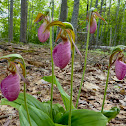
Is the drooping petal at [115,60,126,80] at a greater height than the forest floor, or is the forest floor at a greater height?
the drooping petal at [115,60,126,80]

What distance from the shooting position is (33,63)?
3170mm

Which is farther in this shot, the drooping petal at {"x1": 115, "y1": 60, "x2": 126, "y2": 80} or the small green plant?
the drooping petal at {"x1": 115, "y1": 60, "x2": 126, "y2": 80}

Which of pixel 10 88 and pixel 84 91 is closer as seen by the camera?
pixel 10 88

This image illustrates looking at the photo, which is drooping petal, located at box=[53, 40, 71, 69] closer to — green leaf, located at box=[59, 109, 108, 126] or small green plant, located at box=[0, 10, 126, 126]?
small green plant, located at box=[0, 10, 126, 126]

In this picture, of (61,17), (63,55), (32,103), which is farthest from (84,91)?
(61,17)

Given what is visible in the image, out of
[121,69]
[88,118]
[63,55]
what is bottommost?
[88,118]

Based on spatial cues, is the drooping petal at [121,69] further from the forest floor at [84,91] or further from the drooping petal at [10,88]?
the drooping petal at [10,88]

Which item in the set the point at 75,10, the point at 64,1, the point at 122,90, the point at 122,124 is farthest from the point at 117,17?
the point at 122,124

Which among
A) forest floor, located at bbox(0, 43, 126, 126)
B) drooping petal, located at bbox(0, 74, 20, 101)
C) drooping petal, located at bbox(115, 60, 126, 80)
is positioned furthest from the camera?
forest floor, located at bbox(0, 43, 126, 126)

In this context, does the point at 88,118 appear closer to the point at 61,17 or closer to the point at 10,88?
the point at 10,88


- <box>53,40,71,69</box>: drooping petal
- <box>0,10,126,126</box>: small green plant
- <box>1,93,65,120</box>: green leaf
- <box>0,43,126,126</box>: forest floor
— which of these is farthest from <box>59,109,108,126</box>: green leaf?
<box>0,43,126,126</box>: forest floor

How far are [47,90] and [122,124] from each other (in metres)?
1.15

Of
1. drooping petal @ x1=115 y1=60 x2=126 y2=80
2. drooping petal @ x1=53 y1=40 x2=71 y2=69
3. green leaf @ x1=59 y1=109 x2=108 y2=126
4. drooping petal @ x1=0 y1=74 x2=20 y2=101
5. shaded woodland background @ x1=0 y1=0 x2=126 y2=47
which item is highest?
shaded woodland background @ x1=0 y1=0 x2=126 y2=47

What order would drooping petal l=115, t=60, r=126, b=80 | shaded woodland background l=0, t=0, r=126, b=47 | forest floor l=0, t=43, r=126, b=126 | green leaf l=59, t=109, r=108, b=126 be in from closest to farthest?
green leaf l=59, t=109, r=108, b=126
drooping petal l=115, t=60, r=126, b=80
forest floor l=0, t=43, r=126, b=126
shaded woodland background l=0, t=0, r=126, b=47
